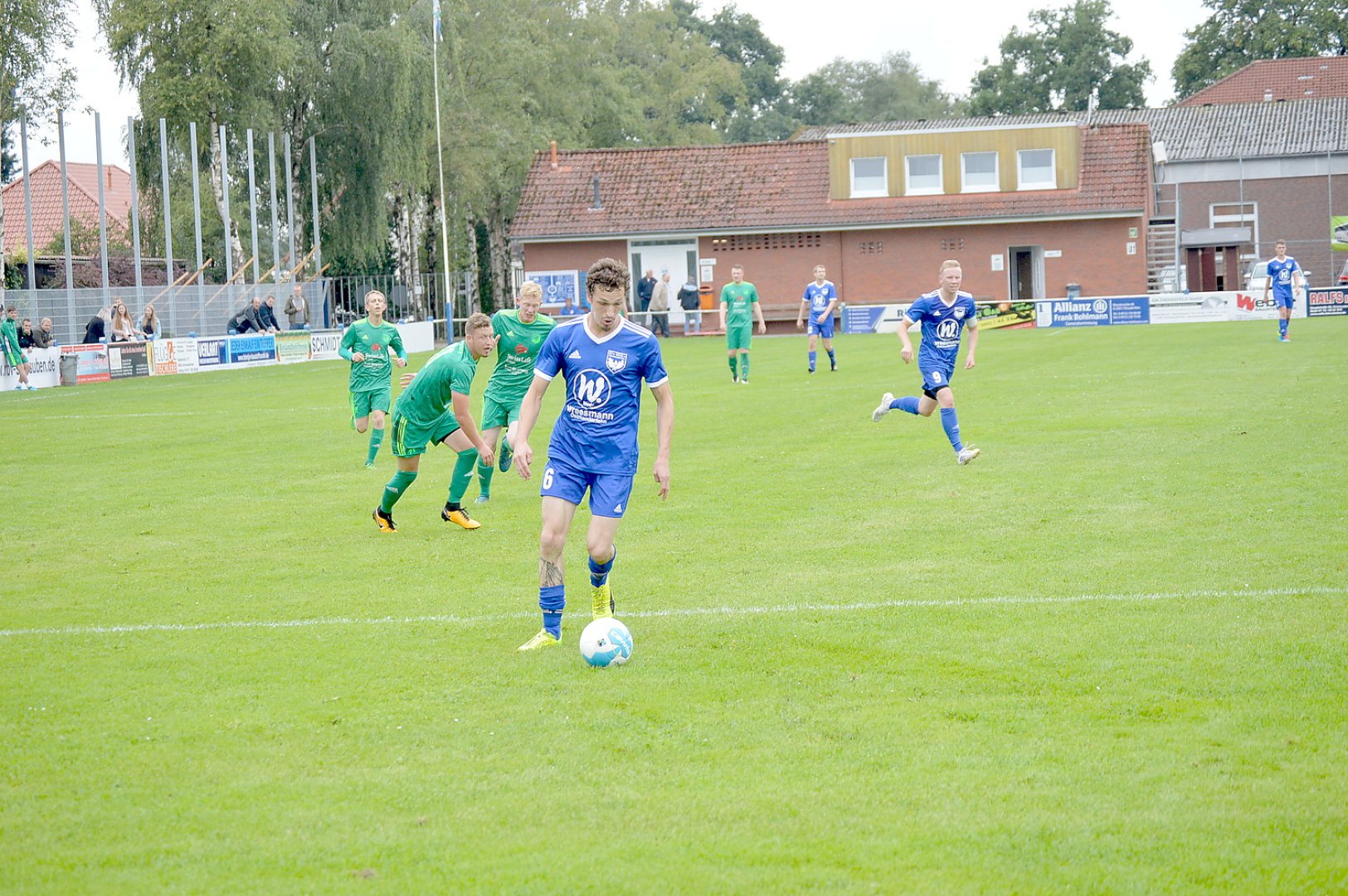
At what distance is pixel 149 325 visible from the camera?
118 ft

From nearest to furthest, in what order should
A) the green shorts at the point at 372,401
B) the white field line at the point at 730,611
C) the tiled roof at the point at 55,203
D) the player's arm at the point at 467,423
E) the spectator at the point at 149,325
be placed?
the white field line at the point at 730,611, the player's arm at the point at 467,423, the green shorts at the point at 372,401, the spectator at the point at 149,325, the tiled roof at the point at 55,203

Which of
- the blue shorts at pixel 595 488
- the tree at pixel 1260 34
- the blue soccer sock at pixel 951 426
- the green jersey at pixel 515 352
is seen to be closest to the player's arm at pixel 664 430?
the blue shorts at pixel 595 488

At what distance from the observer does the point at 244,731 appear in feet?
20.2

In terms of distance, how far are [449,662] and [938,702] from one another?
2504 mm

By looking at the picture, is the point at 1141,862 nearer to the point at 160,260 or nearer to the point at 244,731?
the point at 244,731

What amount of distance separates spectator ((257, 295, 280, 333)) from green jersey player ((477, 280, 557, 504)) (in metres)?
26.8

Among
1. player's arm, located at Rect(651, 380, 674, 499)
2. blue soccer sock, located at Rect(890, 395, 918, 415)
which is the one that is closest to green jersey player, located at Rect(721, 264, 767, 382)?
blue soccer sock, located at Rect(890, 395, 918, 415)

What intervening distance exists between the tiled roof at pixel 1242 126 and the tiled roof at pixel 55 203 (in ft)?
108

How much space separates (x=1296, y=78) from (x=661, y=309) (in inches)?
1784

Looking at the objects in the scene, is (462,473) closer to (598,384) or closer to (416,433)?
(416,433)

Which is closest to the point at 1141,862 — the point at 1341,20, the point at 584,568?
the point at 584,568

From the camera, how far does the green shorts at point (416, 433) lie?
1154 centimetres

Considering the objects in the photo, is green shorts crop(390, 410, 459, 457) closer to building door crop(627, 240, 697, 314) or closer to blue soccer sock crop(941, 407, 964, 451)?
blue soccer sock crop(941, 407, 964, 451)

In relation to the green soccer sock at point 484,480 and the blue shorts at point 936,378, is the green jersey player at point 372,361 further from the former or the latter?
the blue shorts at point 936,378
